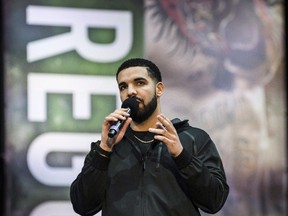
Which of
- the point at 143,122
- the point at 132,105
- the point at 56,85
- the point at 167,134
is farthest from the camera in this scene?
the point at 56,85

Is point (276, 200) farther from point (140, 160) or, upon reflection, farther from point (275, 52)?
point (140, 160)

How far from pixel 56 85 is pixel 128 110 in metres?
1.52

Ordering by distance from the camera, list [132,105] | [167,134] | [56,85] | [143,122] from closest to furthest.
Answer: [167,134] < [132,105] < [143,122] < [56,85]

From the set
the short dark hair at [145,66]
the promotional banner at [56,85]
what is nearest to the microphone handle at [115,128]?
the short dark hair at [145,66]

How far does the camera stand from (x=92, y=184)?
1.81m

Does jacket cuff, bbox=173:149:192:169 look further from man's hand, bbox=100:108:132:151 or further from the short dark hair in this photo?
the short dark hair

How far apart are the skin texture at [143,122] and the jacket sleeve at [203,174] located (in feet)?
0.15

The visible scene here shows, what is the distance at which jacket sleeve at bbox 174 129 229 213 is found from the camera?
1.73 meters

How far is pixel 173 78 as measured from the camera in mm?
3391

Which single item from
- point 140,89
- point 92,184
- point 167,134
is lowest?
point 92,184

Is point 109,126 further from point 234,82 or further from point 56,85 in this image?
point 234,82

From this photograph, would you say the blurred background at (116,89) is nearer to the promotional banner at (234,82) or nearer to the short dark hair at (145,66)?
the promotional banner at (234,82)

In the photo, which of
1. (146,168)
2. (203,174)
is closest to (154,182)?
(146,168)

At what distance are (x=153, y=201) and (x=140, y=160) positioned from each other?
5.2 inches
